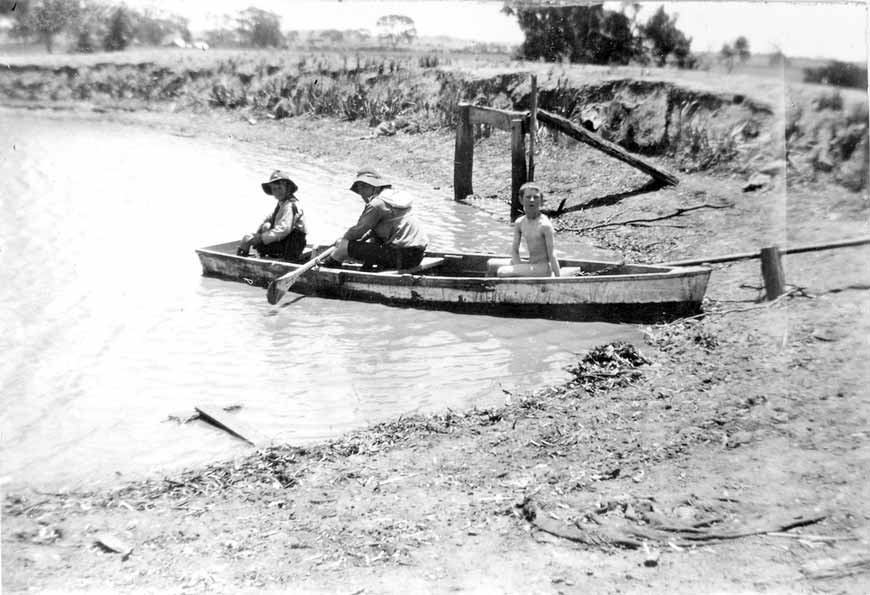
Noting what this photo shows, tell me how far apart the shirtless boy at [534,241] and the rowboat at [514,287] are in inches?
7.9

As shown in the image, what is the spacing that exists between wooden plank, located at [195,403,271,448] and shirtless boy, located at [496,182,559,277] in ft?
11.9

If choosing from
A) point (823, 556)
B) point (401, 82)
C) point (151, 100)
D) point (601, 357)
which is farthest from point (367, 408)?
point (151, 100)

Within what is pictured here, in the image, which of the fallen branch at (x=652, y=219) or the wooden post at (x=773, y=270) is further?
the fallen branch at (x=652, y=219)

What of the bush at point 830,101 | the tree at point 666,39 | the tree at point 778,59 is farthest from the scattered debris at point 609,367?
the tree at point 666,39

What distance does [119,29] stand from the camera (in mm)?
21094

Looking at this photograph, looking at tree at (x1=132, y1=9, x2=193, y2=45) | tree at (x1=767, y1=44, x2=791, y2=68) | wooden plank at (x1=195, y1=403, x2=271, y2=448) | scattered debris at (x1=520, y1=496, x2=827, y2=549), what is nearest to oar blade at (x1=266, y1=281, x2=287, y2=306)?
wooden plank at (x1=195, y1=403, x2=271, y2=448)

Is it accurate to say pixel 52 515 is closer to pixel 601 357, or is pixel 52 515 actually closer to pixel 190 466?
pixel 190 466

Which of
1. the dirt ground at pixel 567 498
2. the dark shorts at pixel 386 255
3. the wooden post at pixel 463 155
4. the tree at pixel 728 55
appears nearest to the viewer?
the dirt ground at pixel 567 498

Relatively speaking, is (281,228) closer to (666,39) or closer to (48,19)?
(48,19)

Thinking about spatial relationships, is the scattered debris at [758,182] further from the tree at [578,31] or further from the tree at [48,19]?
the tree at [48,19]

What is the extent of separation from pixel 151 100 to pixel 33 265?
75.7ft

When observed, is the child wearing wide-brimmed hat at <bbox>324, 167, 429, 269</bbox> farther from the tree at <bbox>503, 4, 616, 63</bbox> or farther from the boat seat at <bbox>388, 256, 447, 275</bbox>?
the tree at <bbox>503, 4, 616, 63</bbox>

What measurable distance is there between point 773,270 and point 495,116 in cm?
821

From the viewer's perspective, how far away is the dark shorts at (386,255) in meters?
10.0
